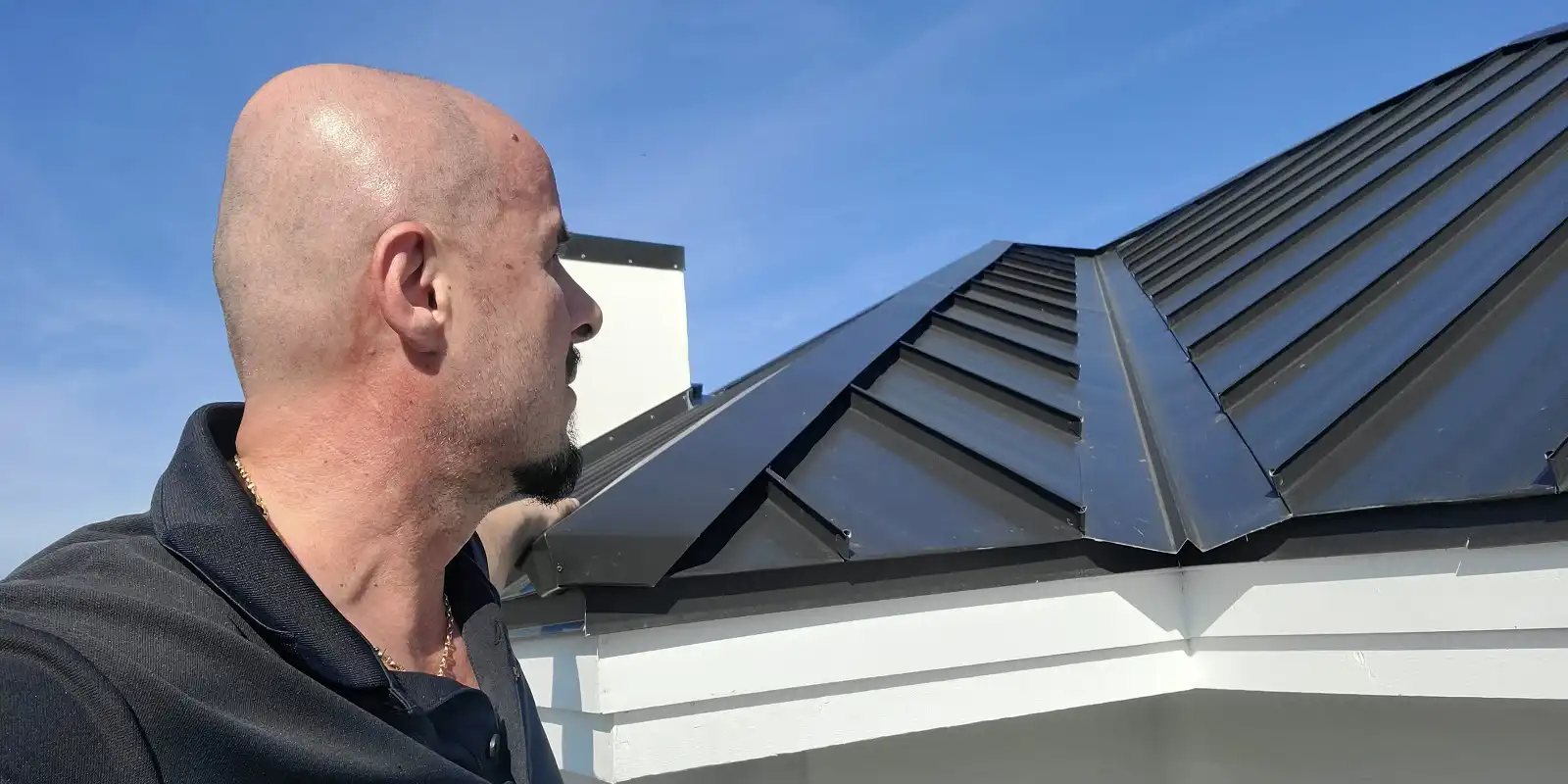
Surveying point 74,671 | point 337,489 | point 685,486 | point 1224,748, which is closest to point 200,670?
point 74,671

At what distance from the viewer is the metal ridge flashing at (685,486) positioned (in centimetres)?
225

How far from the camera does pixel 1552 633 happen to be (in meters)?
1.92

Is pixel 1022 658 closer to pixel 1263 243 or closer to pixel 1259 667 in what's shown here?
pixel 1259 667

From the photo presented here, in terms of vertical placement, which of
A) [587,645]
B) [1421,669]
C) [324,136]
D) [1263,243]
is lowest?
[1421,669]

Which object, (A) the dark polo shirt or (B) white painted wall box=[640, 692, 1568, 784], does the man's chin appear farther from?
(B) white painted wall box=[640, 692, 1568, 784]

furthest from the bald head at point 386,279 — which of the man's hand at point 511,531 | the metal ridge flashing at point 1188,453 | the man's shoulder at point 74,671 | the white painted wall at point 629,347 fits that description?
the white painted wall at point 629,347

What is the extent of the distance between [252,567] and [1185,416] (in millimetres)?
3050

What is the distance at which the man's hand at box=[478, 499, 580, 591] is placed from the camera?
3279mm

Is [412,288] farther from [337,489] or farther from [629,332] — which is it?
[629,332]

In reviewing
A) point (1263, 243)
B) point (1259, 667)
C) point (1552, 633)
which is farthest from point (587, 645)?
point (1263, 243)

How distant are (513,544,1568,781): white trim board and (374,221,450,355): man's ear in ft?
2.70

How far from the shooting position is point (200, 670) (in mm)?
1314

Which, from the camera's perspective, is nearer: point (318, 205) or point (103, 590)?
point (103, 590)

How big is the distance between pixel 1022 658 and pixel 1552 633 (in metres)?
1.10
